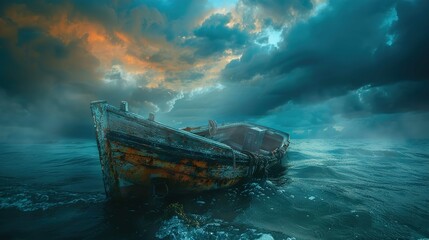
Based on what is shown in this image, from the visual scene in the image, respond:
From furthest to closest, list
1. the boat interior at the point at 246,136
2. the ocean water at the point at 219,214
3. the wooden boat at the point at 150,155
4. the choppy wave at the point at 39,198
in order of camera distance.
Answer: the boat interior at the point at 246,136 → the choppy wave at the point at 39,198 → the wooden boat at the point at 150,155 → the ocean water at the point at 219,214

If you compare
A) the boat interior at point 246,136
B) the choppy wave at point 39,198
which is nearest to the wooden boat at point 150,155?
the choppy wave at point 39,198

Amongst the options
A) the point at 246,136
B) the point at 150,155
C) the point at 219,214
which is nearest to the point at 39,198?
the point at 150,155

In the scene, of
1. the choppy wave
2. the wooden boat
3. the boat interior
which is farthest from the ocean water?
the boat interior

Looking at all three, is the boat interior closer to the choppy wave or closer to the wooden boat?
the wooden boat

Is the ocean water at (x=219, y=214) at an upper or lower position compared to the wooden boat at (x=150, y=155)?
A: lower

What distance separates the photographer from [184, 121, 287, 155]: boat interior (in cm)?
1213

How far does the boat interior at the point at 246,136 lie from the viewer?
12130 millimetres

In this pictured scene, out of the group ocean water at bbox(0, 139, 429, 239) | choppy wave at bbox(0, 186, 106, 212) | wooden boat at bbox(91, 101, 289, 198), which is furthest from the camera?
choppy wave at bbox(0, 186, 106, 212)

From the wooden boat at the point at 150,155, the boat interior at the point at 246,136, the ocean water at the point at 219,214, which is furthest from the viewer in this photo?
the boat interior at the point at 246,136

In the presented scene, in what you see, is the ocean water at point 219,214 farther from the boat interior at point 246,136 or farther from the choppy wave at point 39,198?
the boat interior at point 246,136

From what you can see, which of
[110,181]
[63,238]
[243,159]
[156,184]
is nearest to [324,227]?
[243,159]

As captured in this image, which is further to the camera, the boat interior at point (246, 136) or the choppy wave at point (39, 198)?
the boat interior at point (246, 136)

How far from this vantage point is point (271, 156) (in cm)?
947

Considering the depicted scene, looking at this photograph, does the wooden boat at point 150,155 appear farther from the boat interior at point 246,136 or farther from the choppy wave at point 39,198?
the boat interior at point 246,136
